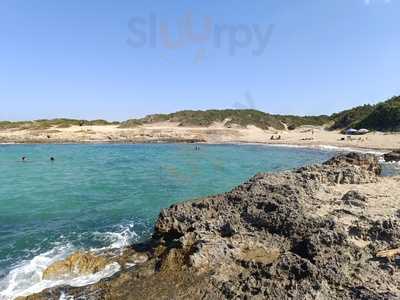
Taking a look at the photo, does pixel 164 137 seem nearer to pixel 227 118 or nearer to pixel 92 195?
pixel 227 118

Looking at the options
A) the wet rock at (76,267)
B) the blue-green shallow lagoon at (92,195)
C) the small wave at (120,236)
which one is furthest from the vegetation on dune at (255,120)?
the wet rock at (76,267)

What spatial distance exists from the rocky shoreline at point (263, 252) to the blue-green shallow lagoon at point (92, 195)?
99.6 inches

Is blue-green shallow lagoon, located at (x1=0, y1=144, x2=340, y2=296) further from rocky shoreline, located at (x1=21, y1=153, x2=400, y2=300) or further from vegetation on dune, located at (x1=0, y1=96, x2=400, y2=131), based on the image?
vegetation on dune, located at (x1=0, y1=96, x2=400, y2=131)

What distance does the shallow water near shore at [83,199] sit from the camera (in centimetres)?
1218

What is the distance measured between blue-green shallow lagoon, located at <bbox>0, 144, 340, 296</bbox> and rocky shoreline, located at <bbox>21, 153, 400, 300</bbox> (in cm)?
253

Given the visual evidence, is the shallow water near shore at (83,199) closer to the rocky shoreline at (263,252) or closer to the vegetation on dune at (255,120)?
the rocky shoreline at (263,252)

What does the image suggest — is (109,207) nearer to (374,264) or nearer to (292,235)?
(292,235)

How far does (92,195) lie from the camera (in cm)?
2103

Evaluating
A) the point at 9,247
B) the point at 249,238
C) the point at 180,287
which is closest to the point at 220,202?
the point at 249,238

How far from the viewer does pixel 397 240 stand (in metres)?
8.99

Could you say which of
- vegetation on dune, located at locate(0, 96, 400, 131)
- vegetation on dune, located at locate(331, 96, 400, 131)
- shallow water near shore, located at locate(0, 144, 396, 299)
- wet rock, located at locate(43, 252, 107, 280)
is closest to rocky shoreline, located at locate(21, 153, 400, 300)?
wet rock, located at locate(43, 252, 107, 280)

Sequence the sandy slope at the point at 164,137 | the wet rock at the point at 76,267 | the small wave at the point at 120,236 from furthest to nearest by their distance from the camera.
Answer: the sandy slope at the point at 164,137 < the small wave at the point at 120,236 < the wet rock at the point at 76,267

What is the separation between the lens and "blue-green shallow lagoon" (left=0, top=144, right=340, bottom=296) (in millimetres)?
13438

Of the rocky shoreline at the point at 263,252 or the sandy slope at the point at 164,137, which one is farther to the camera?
the sandy slope at the point at 164,137
